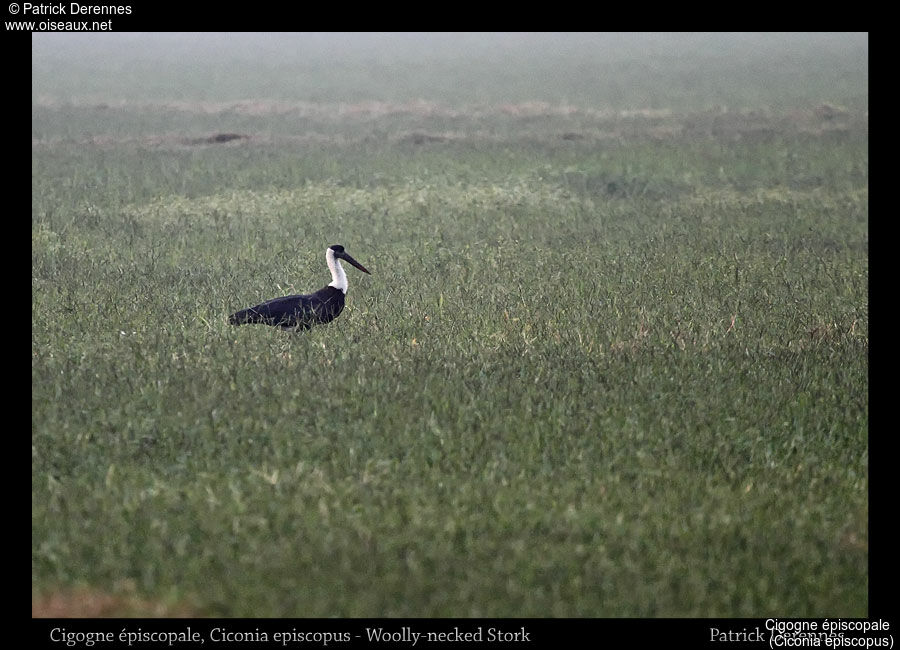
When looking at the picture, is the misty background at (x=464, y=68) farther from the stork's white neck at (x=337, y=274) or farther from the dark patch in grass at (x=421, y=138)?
the stork's white neck at (x=337, y=274)

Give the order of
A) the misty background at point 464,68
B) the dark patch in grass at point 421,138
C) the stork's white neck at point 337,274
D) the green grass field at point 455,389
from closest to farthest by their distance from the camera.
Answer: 1. the green grass field at point 455,389
2. the stork's white neck at point 337,274
3. the dark patch in grass at point 421,138
4. the misty background at point 464,68

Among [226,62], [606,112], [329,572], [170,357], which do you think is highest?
[226,62]

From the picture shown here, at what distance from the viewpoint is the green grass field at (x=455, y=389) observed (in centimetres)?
622

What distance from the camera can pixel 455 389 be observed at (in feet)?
30.2

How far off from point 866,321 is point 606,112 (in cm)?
2494

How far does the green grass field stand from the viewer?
245 inches

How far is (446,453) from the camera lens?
796cm

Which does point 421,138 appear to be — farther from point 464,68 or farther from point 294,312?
point 464,68

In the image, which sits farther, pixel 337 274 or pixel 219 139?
pixel 219 139

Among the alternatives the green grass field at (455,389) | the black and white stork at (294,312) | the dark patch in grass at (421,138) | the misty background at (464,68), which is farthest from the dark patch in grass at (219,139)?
the black and white stork at (294,312)

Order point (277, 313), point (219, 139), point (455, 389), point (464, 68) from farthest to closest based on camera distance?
point (464, 68)
point (219, 139)
point (277, 313)
point (455, 389)

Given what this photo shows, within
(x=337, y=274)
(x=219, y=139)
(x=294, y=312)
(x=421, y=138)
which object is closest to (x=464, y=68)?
(x=421, y=138)

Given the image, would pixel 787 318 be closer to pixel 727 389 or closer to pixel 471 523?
pixel 727 389

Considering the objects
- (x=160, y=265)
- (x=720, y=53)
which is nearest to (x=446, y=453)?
(x=160, y=265)
